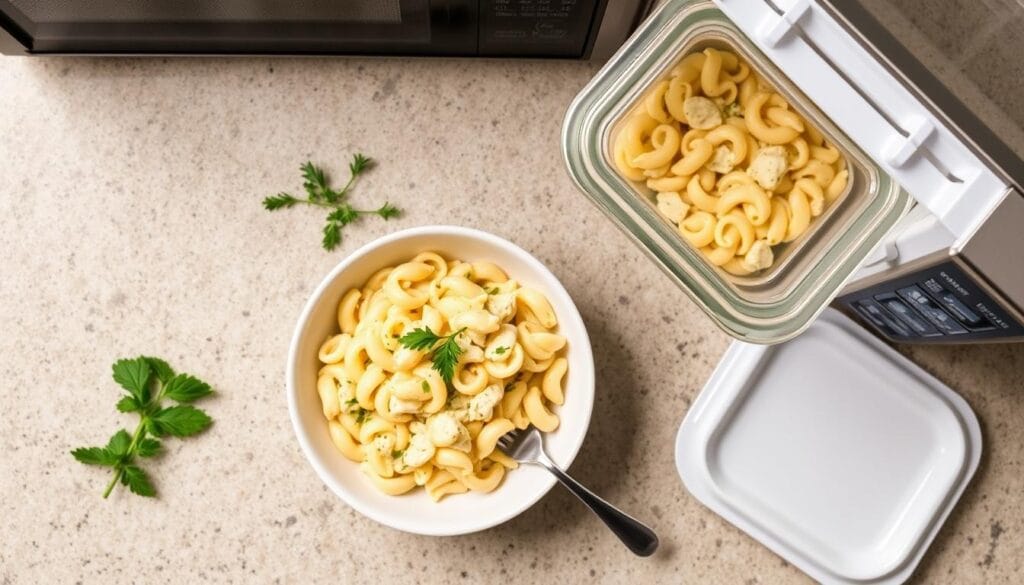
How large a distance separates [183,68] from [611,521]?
65cm

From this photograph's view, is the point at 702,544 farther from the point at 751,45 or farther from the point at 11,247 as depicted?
the point at 11,247

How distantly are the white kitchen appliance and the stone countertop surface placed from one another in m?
0.05

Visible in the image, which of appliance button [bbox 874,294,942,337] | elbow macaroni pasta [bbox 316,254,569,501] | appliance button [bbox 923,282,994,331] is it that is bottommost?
elbow macaroni pasta [bbox 316,254,569,501]

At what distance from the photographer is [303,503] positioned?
94 centimetres

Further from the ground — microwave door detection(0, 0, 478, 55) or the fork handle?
microwave door detection(0, 0, 478, 55)

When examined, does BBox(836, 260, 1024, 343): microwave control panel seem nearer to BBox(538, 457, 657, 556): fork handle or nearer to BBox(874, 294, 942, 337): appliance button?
BBox(874, 294, 942, 337): appliance button

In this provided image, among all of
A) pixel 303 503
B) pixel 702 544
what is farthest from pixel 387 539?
pixel 702 544

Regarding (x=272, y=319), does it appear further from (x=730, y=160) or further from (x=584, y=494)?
(x=730, y=160)

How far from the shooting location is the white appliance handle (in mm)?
584

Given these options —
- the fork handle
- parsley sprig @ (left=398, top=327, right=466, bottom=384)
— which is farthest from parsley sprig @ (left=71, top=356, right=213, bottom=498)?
the fork handle

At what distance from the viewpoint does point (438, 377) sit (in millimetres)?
846

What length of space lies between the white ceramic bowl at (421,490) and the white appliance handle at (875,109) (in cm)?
32

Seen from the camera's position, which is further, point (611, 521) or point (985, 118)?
point (611, 521)

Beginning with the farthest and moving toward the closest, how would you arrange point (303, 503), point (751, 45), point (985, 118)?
point (303, 503)
point (751, 45)
point (985, 118)
